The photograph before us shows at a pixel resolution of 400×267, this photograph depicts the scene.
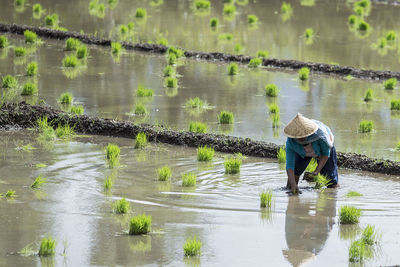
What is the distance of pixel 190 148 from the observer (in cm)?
804

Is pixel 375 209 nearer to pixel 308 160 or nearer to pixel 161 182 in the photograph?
pixel 308 160

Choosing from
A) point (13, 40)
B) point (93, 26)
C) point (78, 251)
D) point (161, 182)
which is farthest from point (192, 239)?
point (93, 26)

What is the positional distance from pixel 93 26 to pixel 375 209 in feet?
37.9

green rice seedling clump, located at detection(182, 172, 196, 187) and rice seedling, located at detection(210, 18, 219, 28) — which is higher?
rice seedling, located at detection(210, 18, 219, 28)

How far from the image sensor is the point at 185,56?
44.5 ft

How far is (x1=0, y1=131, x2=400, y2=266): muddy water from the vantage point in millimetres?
4918

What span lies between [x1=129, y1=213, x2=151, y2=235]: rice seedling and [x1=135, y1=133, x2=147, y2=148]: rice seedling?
2706mm

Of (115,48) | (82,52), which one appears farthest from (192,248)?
(115,48)

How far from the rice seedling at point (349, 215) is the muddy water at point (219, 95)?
7.19ft

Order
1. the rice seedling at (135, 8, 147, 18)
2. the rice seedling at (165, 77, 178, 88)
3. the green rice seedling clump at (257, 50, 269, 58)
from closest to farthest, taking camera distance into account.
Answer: the rice seedling at (165, 77, 178, 88), the green rice seedling clump at (257, 50, 269, 58), the rice seedling at (135, 8, 147, 18)

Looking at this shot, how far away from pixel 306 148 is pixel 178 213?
4.06 ft

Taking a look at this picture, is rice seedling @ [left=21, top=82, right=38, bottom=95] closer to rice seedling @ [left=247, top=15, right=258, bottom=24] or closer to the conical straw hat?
the conical straw hat

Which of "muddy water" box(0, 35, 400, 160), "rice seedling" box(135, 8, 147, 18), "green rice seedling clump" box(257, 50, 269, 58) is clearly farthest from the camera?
"rice seedling" box(135, 8, 147, 18)

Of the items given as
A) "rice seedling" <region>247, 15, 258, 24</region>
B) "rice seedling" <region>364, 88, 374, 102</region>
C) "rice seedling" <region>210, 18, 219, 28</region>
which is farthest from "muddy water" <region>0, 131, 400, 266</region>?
"rice seedling" <region>247, 15, 258, 24</region>
